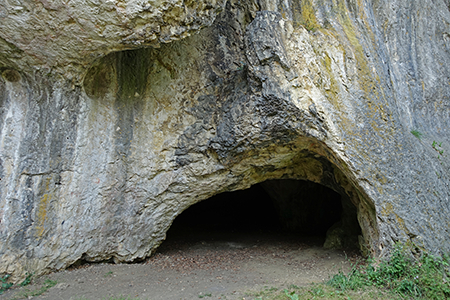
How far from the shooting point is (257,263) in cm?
571

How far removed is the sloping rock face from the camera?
4.07 meters

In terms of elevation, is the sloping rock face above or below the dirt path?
above

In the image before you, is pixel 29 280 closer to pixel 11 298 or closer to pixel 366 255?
pixel 11 298

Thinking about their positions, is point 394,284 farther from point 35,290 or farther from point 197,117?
point 35,290

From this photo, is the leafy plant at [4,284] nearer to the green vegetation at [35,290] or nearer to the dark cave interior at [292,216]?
the green vegetation at [35,290]

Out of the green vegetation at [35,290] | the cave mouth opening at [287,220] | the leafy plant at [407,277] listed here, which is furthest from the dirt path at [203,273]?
the cave mouth opening at [287,220]

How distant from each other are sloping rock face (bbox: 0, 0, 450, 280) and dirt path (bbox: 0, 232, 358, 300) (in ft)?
1.30

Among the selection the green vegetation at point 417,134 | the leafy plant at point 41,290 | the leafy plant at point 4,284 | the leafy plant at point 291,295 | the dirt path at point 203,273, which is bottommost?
the dirt path at point 203,273

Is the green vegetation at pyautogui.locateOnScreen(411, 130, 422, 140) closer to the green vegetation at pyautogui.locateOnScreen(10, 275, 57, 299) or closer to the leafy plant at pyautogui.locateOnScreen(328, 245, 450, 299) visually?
the leafy plant at pyautogui.locateOnScreen(328, 245, 450, 299)

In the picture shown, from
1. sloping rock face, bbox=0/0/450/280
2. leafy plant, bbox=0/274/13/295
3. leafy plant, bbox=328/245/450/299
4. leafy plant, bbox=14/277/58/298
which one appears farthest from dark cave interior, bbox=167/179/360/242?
leafy plant, bbox=0/274/13/295

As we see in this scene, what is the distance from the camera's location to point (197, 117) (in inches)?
214

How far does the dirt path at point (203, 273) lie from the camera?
13.7ft

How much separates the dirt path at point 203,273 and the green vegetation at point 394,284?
0.43 metres

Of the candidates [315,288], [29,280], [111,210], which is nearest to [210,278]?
[315,288]
